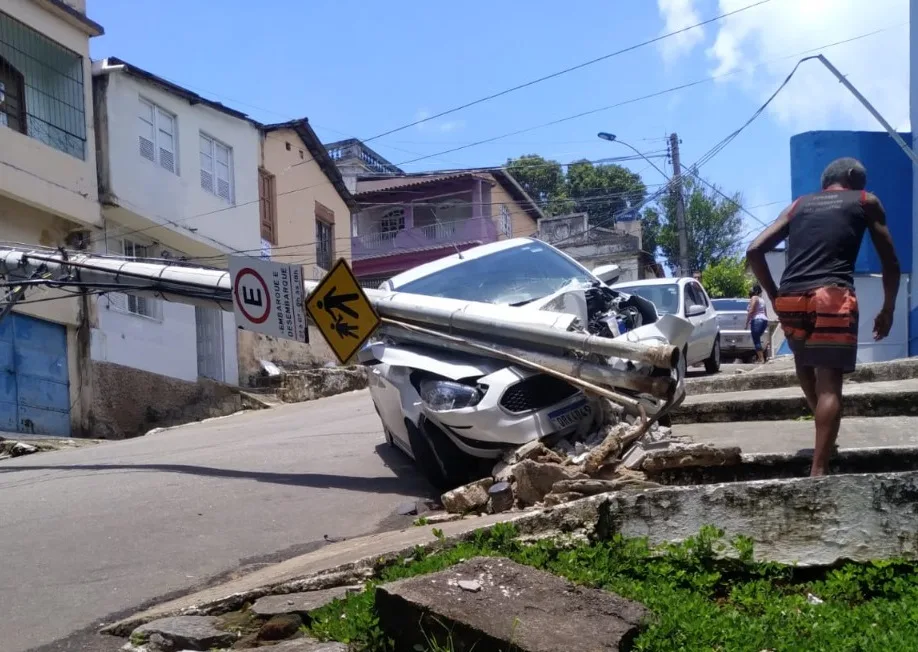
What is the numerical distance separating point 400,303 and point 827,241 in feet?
14.0

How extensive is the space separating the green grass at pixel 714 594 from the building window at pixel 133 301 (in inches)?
709

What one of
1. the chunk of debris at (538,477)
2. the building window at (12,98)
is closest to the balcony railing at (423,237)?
the building window at (12,98)

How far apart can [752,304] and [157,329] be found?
12.7 meters

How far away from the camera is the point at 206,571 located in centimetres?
597

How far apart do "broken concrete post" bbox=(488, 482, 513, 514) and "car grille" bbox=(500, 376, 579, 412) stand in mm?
922

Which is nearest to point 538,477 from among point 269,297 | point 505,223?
point 269,297

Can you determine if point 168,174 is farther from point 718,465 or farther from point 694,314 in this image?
point 718,465

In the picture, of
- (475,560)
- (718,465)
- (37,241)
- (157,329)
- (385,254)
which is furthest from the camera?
(385,254)

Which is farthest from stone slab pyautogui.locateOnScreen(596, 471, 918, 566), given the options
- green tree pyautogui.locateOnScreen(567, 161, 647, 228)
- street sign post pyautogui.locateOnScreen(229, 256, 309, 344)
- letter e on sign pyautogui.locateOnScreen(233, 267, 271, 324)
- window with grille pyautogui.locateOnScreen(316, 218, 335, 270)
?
green tree pyautogui.locateOnScreen(567, 161, 647, 228)

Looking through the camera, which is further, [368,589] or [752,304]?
[752,304]

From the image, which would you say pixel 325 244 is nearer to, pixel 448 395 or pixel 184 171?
pixel 184 171

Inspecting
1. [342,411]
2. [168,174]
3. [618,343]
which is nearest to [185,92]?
[168,174]

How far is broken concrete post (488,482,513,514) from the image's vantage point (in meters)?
6.53

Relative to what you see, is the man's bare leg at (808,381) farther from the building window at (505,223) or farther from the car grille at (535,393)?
the building window at (505,223)
